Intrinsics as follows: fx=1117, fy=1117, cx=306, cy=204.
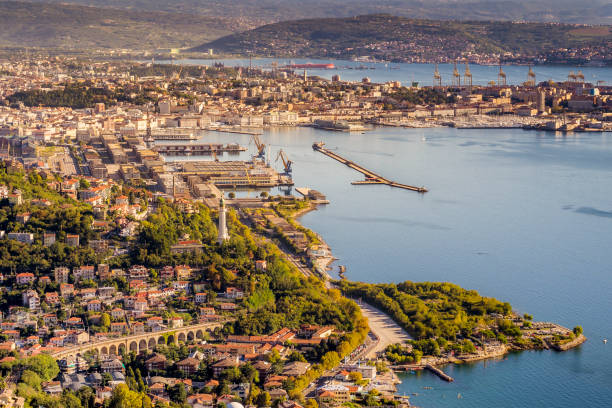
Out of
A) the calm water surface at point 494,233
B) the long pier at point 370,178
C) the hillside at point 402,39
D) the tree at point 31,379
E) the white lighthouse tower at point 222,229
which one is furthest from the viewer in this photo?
the hillside at point 402,39

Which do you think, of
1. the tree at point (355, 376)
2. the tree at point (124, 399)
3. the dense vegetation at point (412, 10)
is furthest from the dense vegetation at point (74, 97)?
the dense vegetation at point (412, 10)

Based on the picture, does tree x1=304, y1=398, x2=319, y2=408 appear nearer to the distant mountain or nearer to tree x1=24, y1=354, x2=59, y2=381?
tree x1=24, y1=354, x2=59, y2=381

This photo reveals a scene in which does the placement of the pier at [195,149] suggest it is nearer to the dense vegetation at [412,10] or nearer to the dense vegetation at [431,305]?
the dense vegetation at [431,305]

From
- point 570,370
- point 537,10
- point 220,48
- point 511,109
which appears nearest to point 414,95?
point 511,109

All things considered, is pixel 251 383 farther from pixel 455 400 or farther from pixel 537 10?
pixel 537 10

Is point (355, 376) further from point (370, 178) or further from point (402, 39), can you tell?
point (402, 39)

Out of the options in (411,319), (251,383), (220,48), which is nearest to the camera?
(251,383)
